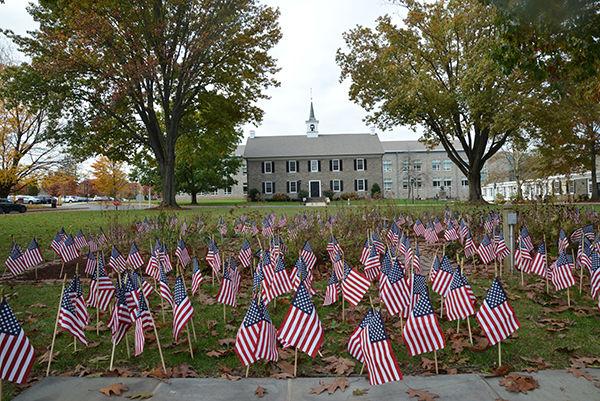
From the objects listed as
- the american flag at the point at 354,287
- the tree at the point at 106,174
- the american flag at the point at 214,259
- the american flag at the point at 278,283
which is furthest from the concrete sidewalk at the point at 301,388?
the tree at the point at 106,174

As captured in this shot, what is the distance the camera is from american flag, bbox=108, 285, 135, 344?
13.7 feet

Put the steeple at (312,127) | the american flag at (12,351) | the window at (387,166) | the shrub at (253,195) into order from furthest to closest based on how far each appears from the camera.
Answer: the window at (387,166), the steeple at (312,127), the shrub at (253,195), the american flag at (12,351)

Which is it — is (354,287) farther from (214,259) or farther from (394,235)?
(394,235)

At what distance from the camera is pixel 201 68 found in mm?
29156

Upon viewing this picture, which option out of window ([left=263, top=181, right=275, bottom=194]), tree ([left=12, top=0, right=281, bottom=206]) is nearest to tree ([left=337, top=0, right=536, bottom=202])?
tree ([left=12, top=0, right=281, bottom=206])

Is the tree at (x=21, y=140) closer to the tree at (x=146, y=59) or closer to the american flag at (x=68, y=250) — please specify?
the tree at (x=146, y=59)

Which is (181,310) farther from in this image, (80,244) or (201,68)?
(201,68)

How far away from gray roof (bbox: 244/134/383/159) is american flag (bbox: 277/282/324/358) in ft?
194

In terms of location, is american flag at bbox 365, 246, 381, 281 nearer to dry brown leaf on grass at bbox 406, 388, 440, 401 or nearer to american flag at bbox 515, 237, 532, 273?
american flag at bbox 515, 237, 532, 273

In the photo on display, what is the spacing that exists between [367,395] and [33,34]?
31.3 metres

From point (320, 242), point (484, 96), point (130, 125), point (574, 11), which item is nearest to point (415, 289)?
point (320, 242)

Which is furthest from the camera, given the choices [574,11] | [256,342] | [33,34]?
[33,34]

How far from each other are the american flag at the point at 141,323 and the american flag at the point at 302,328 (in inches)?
53.8

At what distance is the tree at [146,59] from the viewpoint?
24.8 m
